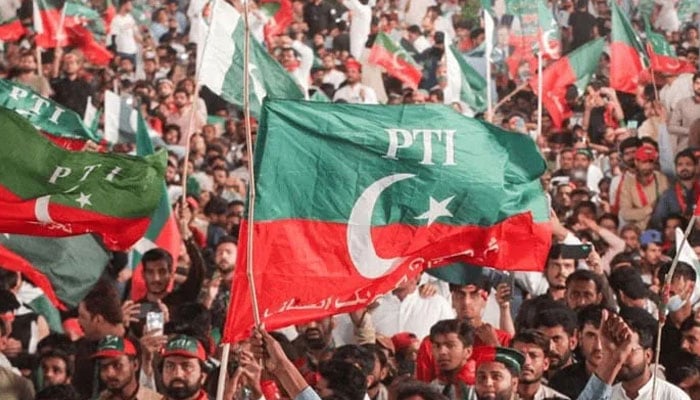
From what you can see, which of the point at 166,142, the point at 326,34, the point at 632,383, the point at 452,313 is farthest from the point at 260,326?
the point at 326,34

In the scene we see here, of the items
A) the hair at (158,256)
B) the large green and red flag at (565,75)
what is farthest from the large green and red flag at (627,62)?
the hair at (158,256)

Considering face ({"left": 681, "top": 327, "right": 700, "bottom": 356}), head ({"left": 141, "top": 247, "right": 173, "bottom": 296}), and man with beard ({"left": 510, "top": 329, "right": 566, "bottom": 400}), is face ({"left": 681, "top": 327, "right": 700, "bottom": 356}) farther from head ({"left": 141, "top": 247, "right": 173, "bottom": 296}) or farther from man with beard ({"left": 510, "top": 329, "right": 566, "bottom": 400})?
head ({"left": 141, "top": 247, "right": 173, "bottom": 296})

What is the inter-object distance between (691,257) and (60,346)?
3531 millimetres

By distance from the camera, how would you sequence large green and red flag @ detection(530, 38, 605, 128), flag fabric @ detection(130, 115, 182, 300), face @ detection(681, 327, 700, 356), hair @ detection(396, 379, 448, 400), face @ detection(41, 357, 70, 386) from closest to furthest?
hair @ detection(396, 379, 448, 400)
face @ detection(681, 327, 700, 356)
face @ detection(41, 357, 70, 386)
flag fabric @ detection(130, 115, 182, 300)
large green and red flag @ detection(530, 38, 605, 128)

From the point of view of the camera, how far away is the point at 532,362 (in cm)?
1062

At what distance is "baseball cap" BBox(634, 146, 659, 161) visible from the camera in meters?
17.1

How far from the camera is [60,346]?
1191 cm

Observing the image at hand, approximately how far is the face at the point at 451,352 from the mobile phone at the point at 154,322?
1.92 m

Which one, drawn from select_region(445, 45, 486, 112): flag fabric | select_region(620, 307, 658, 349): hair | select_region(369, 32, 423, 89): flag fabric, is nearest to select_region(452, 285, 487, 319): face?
select_region(620, 307, 658, 349): hair

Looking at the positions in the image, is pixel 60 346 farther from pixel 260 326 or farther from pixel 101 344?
pixel 260 326

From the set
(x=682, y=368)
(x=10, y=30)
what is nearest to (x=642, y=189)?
(x=682, y=368)

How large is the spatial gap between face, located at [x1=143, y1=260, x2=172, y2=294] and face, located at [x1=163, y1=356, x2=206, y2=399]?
2.32m

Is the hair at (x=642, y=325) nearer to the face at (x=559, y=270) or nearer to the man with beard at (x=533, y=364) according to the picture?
the man with beard at (x=533, y=364)

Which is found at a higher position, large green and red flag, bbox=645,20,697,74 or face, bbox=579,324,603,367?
large green and red flag, bbox=645,20,697,74
